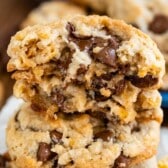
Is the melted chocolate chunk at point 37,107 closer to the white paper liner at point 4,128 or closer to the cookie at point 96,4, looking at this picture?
the white paper liner at point 4,128

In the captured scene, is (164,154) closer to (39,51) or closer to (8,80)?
(39,51)

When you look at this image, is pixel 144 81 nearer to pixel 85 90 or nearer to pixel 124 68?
pixel 124 68

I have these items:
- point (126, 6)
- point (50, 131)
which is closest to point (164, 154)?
point (50, 131)

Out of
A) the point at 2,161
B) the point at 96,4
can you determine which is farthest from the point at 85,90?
the point at 96,4

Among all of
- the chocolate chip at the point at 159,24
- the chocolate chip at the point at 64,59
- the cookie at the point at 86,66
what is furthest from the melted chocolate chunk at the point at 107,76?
the chocolate chip at the point at 159,24

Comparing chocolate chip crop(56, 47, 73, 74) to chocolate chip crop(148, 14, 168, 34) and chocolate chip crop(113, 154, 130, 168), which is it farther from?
chocolate chip crop(148, 14, 168, 34)

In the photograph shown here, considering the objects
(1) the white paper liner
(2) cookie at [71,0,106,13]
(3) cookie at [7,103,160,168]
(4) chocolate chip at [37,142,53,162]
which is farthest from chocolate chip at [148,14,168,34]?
(4) chocolate chip at [37,142,53,162]
